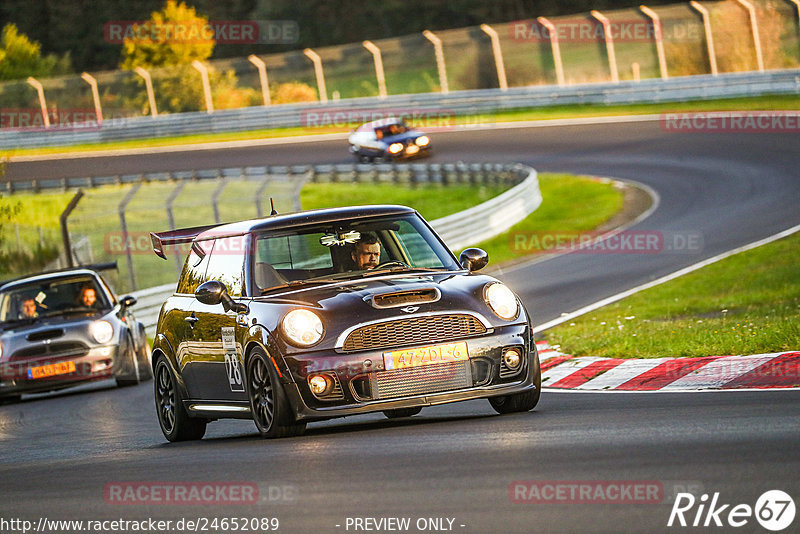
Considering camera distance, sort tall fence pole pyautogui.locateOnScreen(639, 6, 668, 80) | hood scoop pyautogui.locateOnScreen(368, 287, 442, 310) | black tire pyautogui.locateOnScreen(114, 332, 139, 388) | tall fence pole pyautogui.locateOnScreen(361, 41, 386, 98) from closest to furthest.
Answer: hood scoop pyautogui.locateOnScreen(368, 287, 442, 310)
black tire pyautogui.locateOnScreen(114, 332, 139, 388)
tall fence pole pyautogui.locateOnScreen(639, 6, 668, 80)
tall fence pole pyautogui.locateOnScreen(361, 41, 386, 98)

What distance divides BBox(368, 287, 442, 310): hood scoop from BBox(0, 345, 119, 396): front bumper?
893 centimetres

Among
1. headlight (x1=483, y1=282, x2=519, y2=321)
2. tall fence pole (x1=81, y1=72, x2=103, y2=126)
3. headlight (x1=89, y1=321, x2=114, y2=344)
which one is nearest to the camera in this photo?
headlight (x1=483, y1=282, x2=519, y2=321)

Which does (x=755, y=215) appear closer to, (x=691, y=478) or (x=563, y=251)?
(x=563, y=251)

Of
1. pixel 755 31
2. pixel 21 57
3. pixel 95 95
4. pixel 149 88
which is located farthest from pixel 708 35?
pixel 21 57

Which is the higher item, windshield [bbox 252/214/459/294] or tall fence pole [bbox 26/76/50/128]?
windshield [bbox 252/214/459/294]

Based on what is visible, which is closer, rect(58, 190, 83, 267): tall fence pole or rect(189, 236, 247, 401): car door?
rect(189, 236, 247, 401): car door

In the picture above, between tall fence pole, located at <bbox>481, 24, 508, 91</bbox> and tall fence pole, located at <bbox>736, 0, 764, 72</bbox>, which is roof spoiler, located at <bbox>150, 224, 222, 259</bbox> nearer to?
tall fence pole, located at <bbox>736, 0, 764, 72</bbox>

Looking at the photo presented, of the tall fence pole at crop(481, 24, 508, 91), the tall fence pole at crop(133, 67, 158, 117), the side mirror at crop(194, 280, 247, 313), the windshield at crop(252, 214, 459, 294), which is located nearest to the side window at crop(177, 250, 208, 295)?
the side mirror at crop(194, 280, 247, 313)

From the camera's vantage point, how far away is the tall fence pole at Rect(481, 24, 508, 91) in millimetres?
49062

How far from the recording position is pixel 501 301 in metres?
8.91

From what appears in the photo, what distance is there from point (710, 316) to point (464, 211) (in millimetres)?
13667

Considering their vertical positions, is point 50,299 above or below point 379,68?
above

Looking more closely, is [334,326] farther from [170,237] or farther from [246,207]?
[246,207]

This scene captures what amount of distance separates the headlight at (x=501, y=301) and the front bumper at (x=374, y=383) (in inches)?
11.0
